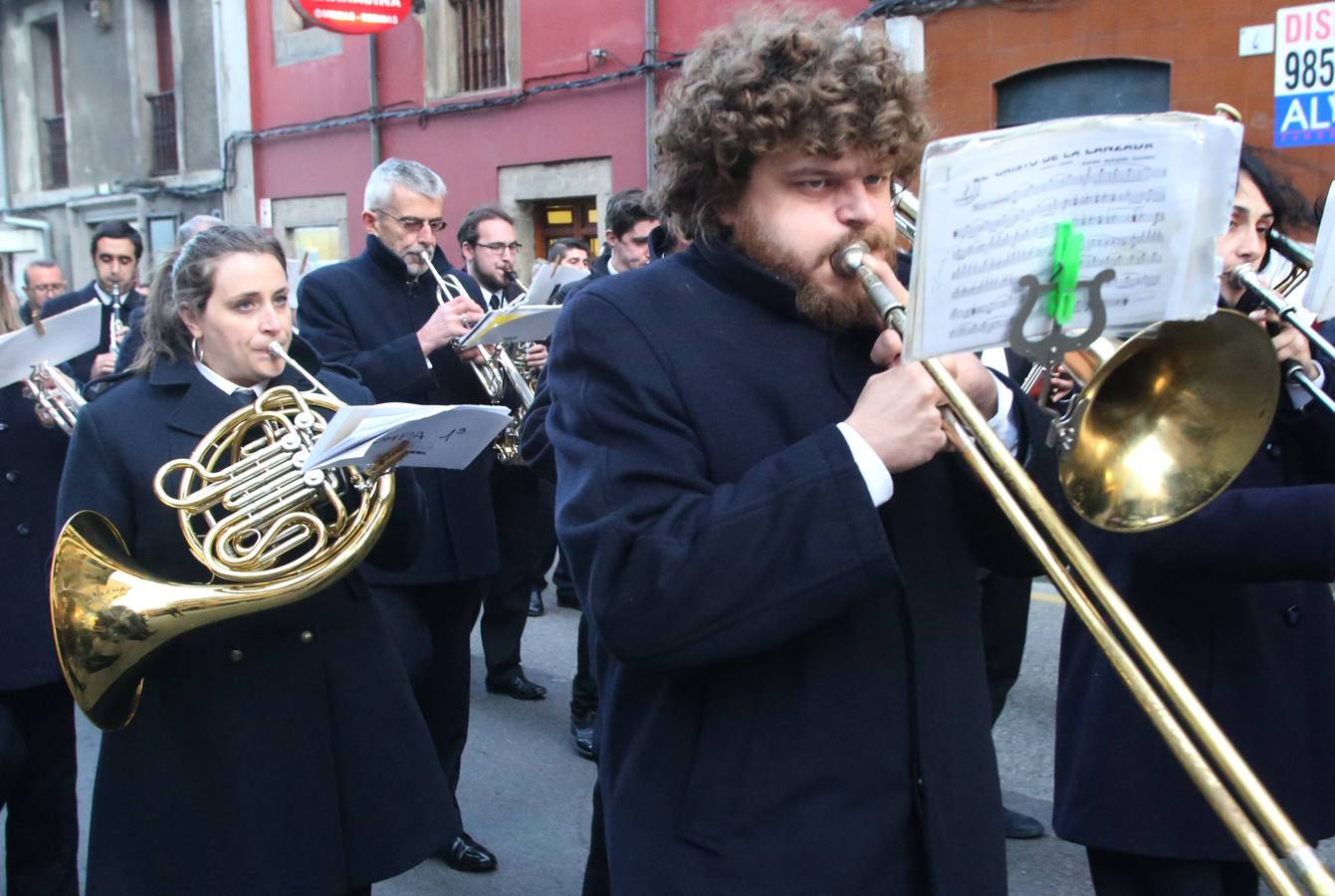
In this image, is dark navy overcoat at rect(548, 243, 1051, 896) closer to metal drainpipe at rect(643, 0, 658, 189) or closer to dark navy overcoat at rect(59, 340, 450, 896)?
dark navy overcoat at rect(59, 340, 450, 896)

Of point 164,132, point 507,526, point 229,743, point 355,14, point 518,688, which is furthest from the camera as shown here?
point 164,132

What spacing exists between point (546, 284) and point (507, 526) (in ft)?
3.12

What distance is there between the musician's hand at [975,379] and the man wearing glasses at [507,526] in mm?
3346

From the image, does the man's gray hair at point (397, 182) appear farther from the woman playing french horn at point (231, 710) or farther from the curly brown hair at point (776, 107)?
the curly brown hair at point (776, 107)

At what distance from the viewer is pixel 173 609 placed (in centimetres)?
239

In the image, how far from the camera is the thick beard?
70.7 inches

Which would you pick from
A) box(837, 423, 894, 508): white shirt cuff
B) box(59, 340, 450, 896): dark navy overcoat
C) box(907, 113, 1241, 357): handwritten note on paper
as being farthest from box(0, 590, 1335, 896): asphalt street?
box(907, 113, 1241, 357): handwritten note on paper

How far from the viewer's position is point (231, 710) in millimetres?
2609

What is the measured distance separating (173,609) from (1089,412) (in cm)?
158

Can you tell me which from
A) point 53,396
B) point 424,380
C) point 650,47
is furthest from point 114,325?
point 650,47

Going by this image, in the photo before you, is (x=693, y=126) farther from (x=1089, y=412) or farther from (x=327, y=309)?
(x=327, y=309)

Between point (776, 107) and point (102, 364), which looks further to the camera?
point (102, 364)

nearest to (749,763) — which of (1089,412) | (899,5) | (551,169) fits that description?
(1089,412)

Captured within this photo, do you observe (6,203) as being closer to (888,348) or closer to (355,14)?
(355,14)
